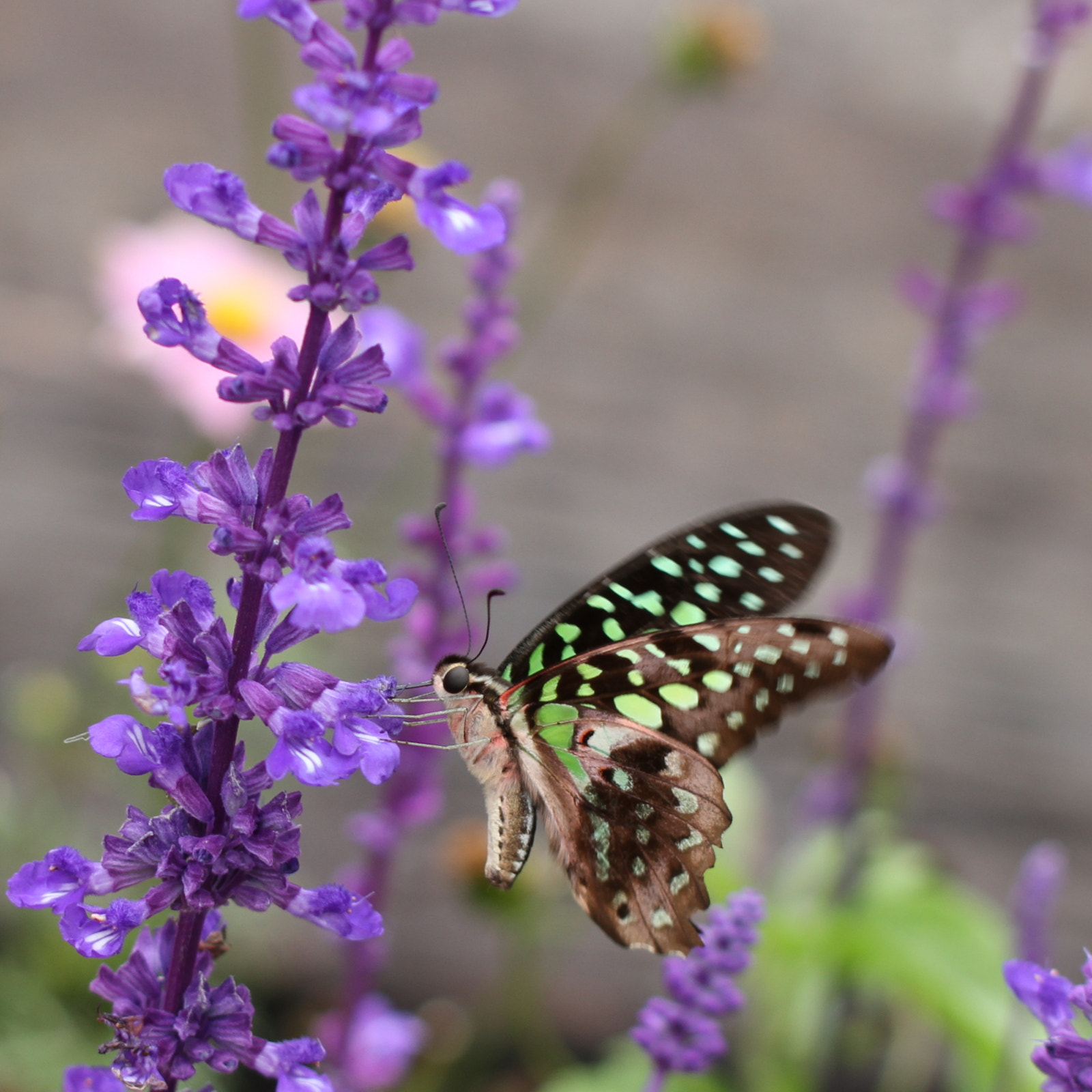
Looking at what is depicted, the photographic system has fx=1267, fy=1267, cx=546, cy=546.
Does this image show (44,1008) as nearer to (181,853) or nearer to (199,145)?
(181,853)

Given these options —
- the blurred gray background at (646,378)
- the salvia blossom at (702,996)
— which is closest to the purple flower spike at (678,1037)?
the salvia blossom at (702,996)

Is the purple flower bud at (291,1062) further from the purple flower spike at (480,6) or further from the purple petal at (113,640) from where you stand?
the purple flower spike at (480,6)

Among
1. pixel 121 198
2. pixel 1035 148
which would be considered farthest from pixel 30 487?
pixel 1035 148

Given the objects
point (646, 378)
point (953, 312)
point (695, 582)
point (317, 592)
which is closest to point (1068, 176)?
point (953, 312)

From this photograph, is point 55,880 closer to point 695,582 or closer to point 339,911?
point 339,911

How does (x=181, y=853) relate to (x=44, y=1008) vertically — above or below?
above
